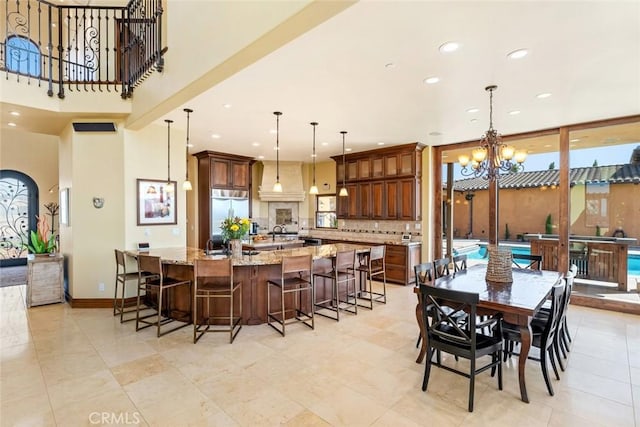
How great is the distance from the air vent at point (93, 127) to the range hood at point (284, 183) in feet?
13.4

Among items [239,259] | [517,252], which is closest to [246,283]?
[239,259]

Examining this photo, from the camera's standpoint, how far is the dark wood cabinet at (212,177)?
293 inches

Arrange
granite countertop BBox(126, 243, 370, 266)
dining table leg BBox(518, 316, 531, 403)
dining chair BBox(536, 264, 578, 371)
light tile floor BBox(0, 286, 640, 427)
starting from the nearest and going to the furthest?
1. light tile floor BBox(0, 286, 640, 427)
2. dining table leg BBox(518, 316, 531, 403)
3. dining chair BBox(536, 264, 578, 371)
4. granite countertop BBox(126, 243, 370, 266)

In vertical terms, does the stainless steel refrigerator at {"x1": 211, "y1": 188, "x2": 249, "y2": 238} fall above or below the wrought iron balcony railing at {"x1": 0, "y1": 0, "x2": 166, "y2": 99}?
below

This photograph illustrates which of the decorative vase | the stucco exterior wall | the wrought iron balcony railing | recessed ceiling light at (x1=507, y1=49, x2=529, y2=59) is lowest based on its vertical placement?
the decorative vase

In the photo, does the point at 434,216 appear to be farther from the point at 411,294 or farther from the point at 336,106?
the point at 336,106

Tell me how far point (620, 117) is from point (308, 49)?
511cm

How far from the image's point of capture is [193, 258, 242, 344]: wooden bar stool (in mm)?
3590

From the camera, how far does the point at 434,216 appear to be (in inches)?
268

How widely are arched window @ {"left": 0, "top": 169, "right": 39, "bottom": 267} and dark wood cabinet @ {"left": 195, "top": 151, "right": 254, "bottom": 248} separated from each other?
14.6 feet

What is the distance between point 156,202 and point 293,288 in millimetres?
2917

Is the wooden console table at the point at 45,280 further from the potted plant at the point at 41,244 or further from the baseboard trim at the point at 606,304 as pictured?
the baseboard trim at the point at 606,304

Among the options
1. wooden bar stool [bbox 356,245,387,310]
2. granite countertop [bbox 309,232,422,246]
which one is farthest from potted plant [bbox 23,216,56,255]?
granite countertop [bbox 309,232,422,246]

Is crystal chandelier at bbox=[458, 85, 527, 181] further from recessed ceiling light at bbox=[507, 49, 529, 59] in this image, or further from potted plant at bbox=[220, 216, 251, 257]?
potted plant at bbox=[220, 216, 251, 257]
